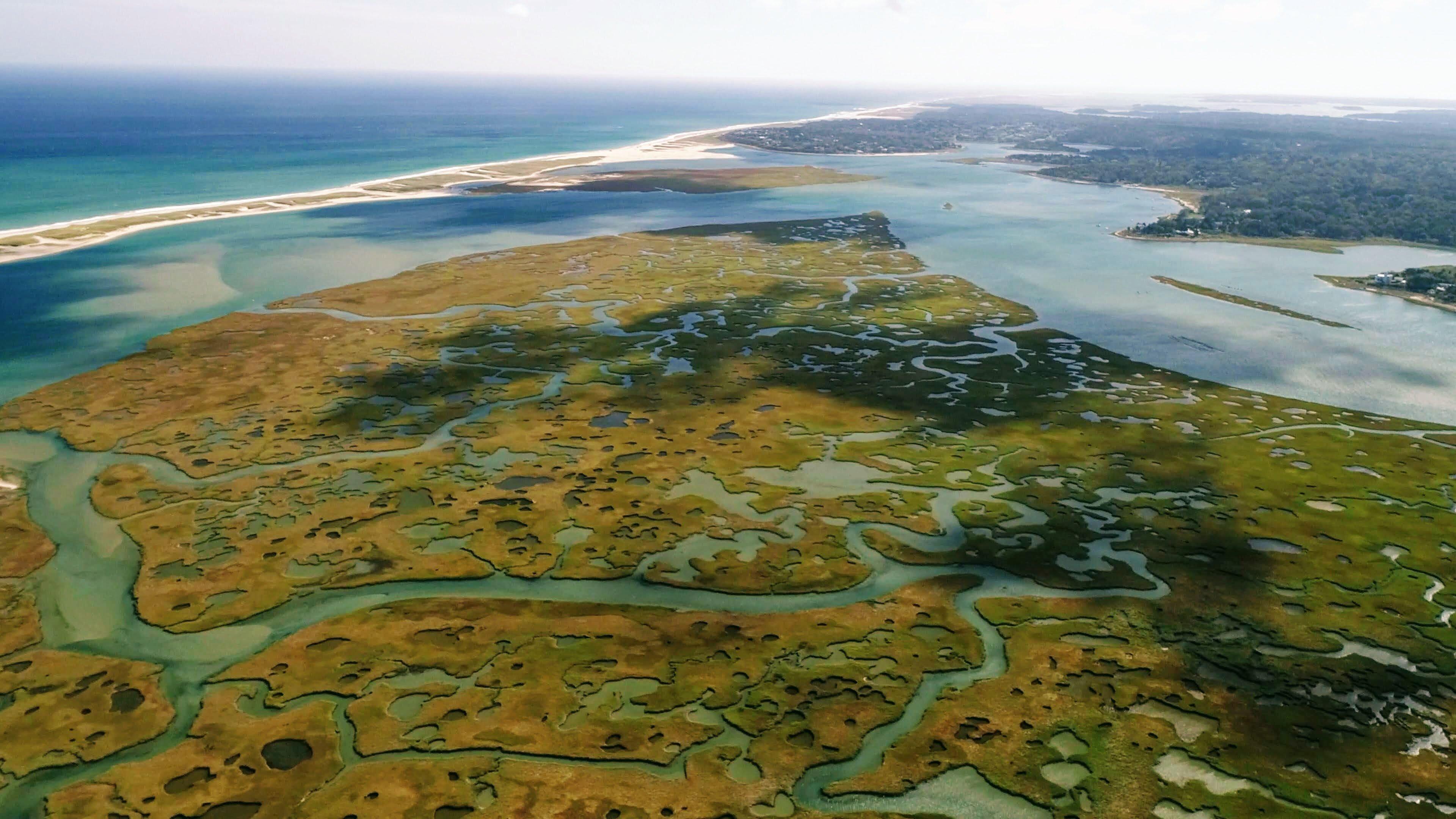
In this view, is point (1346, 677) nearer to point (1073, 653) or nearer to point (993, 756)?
point (1073, 653)

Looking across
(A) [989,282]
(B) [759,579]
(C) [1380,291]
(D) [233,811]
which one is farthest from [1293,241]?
(D) [233,811]

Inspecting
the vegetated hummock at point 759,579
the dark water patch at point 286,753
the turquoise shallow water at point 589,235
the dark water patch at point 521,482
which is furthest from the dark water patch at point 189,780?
the dark water patch at point 521,482

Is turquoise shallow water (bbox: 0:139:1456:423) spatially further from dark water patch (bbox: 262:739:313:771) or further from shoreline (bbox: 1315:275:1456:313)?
dark water patch (bbox: 262:739:313:771)

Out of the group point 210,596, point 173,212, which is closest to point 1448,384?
point 210,596

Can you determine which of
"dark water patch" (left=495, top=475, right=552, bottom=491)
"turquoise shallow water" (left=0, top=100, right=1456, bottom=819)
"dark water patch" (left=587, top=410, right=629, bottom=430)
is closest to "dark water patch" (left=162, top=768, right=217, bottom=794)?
"turquoise shallow water" (left=0, top=100, right=1456, bottom=819)

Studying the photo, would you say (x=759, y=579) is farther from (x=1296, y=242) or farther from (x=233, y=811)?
(x=1296, y=242)

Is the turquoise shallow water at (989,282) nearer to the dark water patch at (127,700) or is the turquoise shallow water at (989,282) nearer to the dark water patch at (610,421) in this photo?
Result: the dark water patch at (610,421)
